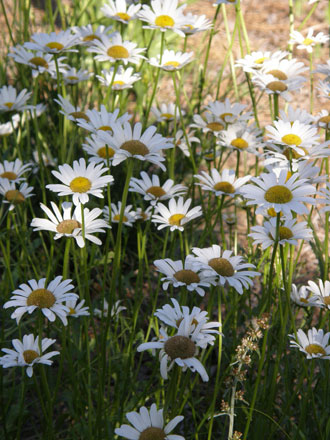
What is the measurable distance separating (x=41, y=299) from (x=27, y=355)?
4.7 inches

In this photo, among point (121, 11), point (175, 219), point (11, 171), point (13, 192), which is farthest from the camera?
point (121, 11)

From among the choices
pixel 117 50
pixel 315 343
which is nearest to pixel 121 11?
pixel 117 50

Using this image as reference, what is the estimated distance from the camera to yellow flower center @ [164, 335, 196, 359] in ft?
3.16

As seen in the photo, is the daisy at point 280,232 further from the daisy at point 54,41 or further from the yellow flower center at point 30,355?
the daisy at point 54,41

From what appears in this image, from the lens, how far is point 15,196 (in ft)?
5.13

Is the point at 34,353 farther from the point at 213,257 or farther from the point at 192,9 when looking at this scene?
the point at 192,9

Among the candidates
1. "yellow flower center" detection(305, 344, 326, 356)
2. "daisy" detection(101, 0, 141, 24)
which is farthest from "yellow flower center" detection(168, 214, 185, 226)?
"daisy" detection(101, 0, 141, 24)

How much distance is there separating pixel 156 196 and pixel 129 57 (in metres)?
0.58

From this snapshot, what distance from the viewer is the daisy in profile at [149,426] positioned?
92 cm

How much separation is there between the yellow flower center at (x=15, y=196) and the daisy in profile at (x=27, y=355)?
0.51 metres

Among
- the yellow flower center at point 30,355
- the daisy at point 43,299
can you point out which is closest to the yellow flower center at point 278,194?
the daisy at point 43,299

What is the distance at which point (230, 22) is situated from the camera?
4996 mm

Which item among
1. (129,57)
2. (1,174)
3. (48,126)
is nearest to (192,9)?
(48,126)

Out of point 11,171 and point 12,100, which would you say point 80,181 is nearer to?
point 11,171
